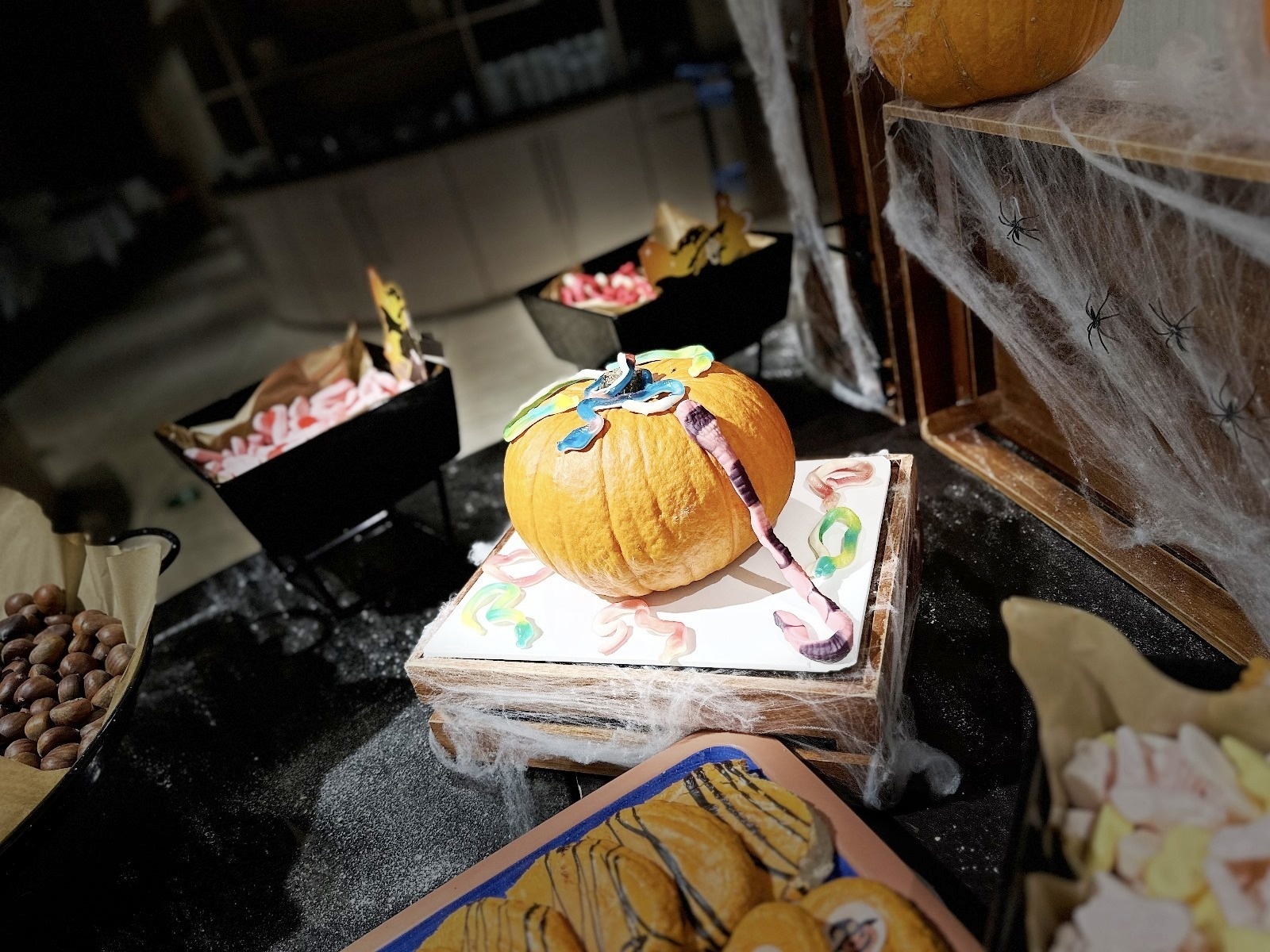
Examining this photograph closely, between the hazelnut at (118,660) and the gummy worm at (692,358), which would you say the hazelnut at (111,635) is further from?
the gummy worm at (692,358)

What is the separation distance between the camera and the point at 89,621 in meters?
1.57

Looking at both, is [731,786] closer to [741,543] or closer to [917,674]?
[741,543]

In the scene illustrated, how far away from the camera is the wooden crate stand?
1.05 meters

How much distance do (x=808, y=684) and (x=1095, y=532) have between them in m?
0.83

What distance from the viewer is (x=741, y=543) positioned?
4.06 ft

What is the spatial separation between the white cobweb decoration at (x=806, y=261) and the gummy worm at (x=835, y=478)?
848 millimetres

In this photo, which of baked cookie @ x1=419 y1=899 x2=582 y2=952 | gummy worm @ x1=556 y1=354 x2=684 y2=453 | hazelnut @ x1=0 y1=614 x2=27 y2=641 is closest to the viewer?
baked cookie @ x1=419 y1=899 x2=582 y2=952

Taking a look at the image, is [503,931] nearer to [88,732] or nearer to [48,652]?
[88,732]

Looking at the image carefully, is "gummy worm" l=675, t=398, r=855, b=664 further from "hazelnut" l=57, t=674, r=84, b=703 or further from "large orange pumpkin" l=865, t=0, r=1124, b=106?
"hazelnut" l=57, t=674, r=84, b=703

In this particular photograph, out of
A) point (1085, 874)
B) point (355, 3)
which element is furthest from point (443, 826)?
point (355, 3)

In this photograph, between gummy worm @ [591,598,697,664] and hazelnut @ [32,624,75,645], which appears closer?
gummy worm @ [591,598,697,664]

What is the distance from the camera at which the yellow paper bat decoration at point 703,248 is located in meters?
2.15

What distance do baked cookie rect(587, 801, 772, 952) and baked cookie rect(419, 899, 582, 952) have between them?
114 millimetres

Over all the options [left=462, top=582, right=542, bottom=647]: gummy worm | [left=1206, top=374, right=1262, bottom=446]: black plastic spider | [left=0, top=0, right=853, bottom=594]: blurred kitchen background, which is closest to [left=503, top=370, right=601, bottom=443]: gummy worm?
[left=462, top=582, right=542, bottom=647]: gummy worm
